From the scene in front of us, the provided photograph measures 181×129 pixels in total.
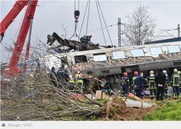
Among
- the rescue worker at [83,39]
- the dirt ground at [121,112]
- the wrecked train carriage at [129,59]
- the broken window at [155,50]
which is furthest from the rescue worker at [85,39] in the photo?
the dirt ground at [121,112]

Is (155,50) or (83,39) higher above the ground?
(83,39)

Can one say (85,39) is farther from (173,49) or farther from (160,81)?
(160,81)

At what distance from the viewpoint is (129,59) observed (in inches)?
591

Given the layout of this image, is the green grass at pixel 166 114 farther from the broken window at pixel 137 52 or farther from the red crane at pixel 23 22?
the broken window at pixel 137 52

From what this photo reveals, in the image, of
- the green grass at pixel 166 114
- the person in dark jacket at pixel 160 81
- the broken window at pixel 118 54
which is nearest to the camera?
the green grass at pixel 166 114

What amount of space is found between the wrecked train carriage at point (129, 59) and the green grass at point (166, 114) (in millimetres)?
7750

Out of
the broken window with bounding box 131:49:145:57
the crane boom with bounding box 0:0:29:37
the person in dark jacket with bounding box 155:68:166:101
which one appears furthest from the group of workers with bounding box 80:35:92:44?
the person in dark jacket with bounding box 155:68:166:101

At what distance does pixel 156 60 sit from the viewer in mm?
14945

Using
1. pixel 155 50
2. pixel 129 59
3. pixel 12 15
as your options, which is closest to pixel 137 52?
pixel 129 59

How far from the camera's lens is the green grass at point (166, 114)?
6.18 meters


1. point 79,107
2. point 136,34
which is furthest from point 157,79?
point 136,34

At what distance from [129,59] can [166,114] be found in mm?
8791

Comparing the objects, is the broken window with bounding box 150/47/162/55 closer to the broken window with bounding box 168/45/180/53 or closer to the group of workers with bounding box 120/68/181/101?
the broken window with bounding box 168/45/180/53

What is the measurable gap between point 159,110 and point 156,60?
8.51 m
